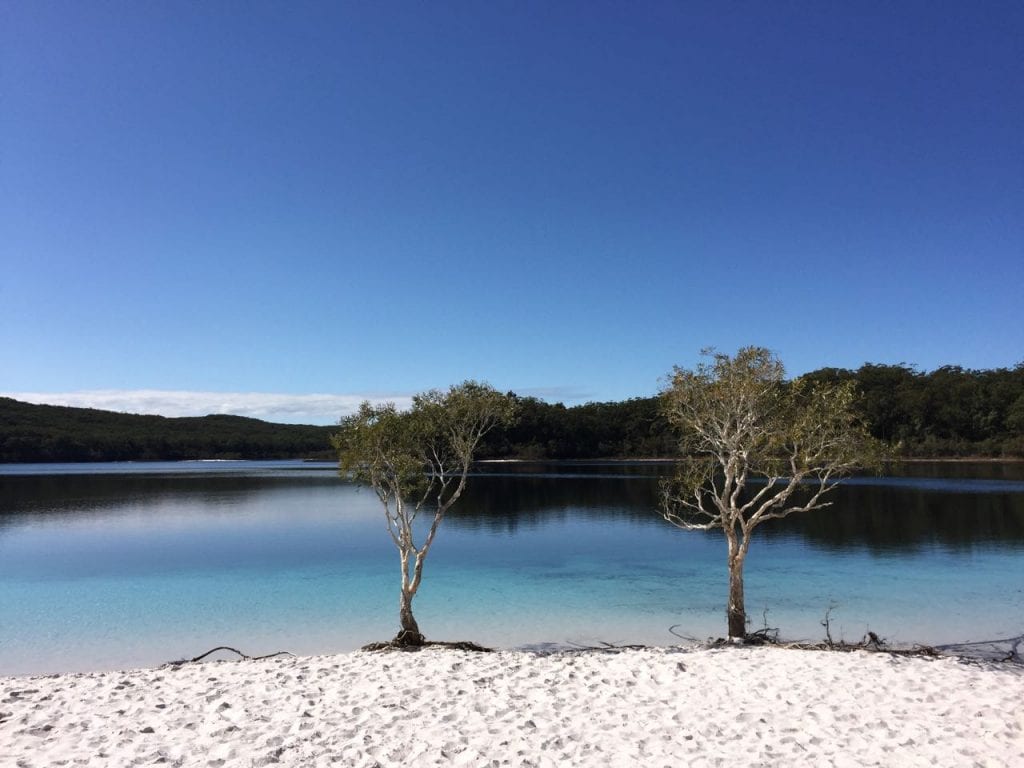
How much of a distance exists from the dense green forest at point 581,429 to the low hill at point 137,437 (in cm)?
24

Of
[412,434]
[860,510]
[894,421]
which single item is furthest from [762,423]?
[894,421]

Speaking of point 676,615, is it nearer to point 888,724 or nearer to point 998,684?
point 998,684

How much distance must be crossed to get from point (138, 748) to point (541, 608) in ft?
41.6

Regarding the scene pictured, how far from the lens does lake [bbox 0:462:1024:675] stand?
1577 cm

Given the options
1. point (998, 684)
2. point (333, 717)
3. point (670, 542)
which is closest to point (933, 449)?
point (670, 542)

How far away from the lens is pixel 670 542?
100 feet

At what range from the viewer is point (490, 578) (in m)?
22.7

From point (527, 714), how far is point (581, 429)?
381 feet

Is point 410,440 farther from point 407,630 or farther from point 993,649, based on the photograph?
point 993,649

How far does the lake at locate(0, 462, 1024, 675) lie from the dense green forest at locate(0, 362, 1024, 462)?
50.7 m

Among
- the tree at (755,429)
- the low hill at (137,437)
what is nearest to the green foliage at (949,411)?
the tree at (755,429)

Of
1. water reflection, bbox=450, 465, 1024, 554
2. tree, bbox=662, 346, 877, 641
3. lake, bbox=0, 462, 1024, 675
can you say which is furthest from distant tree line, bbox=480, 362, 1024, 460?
tree, bbox=662, 346, 877, 641

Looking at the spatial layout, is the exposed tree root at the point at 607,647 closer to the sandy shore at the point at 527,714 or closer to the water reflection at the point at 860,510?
the sandy shore at the point at 527,714

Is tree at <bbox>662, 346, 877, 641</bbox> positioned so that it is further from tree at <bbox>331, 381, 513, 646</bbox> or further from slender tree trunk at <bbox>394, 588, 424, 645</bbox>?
slender tree trunk at <bbox>394, 588, 424, 645</bbox>
